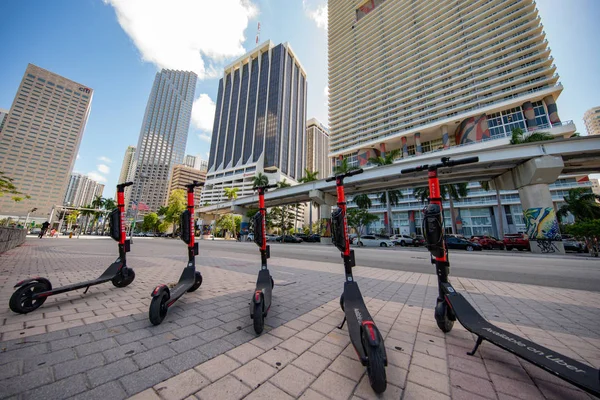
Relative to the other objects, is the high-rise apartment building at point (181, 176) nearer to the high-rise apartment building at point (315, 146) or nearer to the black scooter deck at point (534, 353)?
the high-rise apartment building at point (315, 146)

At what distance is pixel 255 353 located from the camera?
6.75 ft

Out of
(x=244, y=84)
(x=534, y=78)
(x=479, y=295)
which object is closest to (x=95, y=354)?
(x=479, y=295)

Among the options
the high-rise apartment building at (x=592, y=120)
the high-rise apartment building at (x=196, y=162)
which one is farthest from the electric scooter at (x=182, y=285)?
the high-rise apartment building at (x=196, y=162)

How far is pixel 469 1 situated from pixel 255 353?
90.6 m

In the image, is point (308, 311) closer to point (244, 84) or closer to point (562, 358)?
point (562, 358)

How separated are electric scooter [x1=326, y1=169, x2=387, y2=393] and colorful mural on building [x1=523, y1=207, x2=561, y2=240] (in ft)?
76.5

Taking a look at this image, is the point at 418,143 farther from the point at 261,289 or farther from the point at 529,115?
the point at 261,289

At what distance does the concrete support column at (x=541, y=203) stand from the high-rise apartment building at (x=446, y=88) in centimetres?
2377

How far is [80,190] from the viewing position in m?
148

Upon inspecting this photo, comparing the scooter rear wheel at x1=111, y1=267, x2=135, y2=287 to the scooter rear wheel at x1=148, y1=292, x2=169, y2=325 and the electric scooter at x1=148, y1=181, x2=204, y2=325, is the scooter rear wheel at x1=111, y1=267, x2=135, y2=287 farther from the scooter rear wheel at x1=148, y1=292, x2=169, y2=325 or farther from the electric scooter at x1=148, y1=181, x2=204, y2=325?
the scooter rear wheel at x1=148, y1=292, x2=169, y2=325

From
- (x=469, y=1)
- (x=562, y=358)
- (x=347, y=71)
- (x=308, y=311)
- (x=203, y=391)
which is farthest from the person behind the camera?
(x=347, y=71)

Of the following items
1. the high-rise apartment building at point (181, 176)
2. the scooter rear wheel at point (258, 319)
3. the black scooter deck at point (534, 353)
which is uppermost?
the high-rise apartment building at point (181, 176)

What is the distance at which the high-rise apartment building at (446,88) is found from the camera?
45.2 metres

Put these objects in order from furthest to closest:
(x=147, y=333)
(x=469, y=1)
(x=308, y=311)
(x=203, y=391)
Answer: (x=469, y=1) < (x=308, y=311) < (x=147, y=333) < (x=203, y=391)
